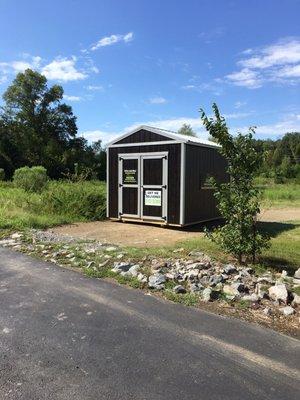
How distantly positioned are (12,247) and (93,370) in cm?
580

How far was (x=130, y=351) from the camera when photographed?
3912 millimetres

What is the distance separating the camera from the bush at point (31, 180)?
784 inches

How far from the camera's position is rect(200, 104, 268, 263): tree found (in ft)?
23.8

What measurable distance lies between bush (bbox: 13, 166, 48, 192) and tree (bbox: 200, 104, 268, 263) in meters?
13.4

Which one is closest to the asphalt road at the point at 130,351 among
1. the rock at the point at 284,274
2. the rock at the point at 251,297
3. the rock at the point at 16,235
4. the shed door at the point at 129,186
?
the rock at the point at 251,297

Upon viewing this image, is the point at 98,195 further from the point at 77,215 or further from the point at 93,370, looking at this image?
the point at 93,370

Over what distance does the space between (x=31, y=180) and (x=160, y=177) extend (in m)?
10.5

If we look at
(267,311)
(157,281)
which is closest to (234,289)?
(267,311)

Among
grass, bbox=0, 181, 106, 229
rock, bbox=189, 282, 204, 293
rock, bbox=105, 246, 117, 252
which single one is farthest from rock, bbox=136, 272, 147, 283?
grass, bbox=0, 181, 106, 229

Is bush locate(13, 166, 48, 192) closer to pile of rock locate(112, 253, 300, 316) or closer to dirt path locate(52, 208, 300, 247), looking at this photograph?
dirt path locate(52, 208, 300, 247)

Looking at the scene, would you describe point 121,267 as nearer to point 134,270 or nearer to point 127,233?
point 134,270

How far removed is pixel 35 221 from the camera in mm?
11703

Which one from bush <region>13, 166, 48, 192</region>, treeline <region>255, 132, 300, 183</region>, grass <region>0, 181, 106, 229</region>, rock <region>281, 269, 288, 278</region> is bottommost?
rock <region>281, 269, 288, 278</region>

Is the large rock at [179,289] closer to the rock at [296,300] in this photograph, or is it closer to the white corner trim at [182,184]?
the rock at [296,300]
